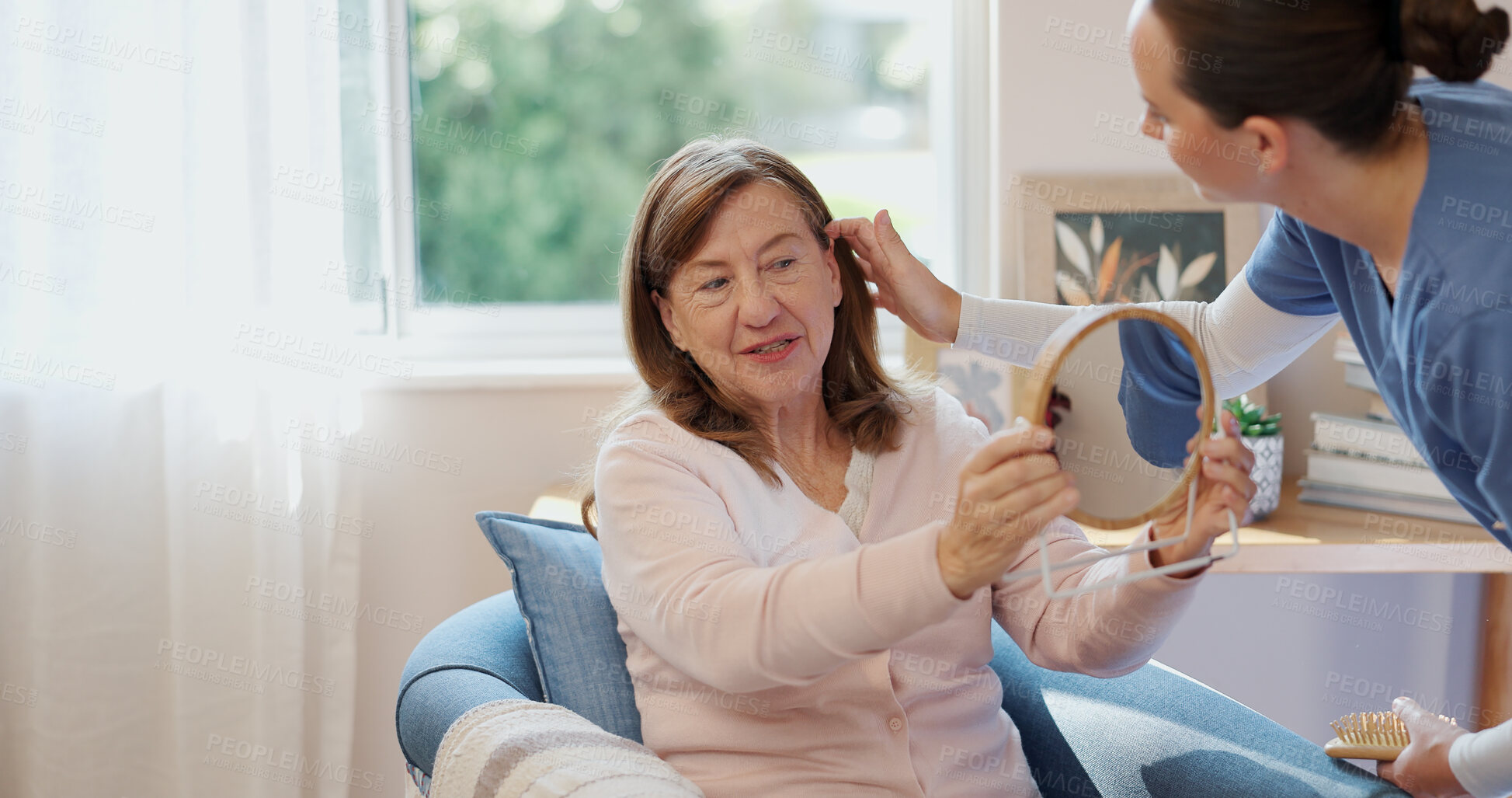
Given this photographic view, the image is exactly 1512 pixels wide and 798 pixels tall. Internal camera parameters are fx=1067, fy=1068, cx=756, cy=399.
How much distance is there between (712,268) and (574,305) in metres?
1.29

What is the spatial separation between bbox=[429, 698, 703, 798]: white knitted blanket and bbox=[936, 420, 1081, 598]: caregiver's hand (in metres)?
0.37

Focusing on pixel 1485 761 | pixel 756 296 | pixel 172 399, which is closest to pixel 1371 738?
pixel 1485 761

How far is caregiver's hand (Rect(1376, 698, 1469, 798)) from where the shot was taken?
1.07 meters

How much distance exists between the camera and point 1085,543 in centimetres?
132

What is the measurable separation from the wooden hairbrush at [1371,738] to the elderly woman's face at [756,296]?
28.7 inches

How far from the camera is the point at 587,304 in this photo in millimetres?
2531

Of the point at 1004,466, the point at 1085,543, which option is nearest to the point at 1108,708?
the point at 1085,543

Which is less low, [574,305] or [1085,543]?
[574,305]

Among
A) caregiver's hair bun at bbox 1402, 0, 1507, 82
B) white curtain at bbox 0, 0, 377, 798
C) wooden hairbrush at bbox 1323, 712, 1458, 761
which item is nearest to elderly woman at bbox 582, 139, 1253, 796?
wooden hairbrush at bbox 1323, 712, 1458, 761

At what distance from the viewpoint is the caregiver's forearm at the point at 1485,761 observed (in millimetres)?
962

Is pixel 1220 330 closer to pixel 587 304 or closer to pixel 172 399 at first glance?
pixel 587 304

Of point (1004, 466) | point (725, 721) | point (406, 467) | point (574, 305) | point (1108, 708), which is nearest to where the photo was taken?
point (1004, 466)

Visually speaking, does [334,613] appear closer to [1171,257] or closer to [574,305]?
[574,305]

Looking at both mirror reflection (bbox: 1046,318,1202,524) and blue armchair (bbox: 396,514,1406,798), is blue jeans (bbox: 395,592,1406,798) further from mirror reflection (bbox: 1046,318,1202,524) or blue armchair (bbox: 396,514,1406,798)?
mirror reflection (bbox: 1046,318,1202,524)
